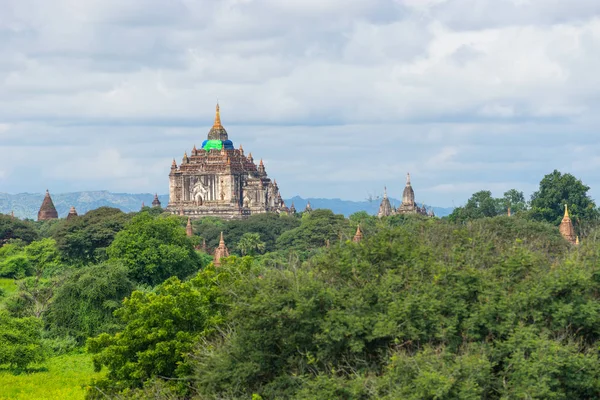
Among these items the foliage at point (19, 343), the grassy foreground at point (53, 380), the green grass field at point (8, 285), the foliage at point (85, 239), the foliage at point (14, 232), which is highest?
the foliage at point (14, 232)

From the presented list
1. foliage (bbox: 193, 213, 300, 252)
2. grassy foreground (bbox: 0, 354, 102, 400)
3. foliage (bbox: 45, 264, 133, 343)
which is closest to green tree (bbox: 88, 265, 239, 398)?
grassy foreground (bbox: 0, 354, 102, 400)

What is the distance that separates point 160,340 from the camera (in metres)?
48.0

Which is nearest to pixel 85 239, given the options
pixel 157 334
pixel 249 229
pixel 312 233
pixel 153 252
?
pixel 153 252

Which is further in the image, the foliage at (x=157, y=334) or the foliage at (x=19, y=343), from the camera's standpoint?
the foliage at (x=19, y=343)

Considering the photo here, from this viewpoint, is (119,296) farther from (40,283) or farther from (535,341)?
(535,341)

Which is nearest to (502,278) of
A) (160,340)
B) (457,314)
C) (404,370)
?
(457,314)

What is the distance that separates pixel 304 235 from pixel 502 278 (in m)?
102

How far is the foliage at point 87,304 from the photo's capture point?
71062 mm

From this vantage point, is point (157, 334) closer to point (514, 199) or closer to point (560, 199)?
point (560, 199)

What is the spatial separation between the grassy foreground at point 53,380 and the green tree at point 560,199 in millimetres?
79352

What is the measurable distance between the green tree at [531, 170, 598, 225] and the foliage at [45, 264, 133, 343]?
2868 inches

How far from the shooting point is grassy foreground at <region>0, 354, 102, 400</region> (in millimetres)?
55438

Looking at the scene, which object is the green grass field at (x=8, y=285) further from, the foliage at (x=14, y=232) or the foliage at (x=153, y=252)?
the foliage at (x=14, y=232)

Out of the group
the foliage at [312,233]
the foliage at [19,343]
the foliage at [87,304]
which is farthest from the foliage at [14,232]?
the foliage at [19,343]
